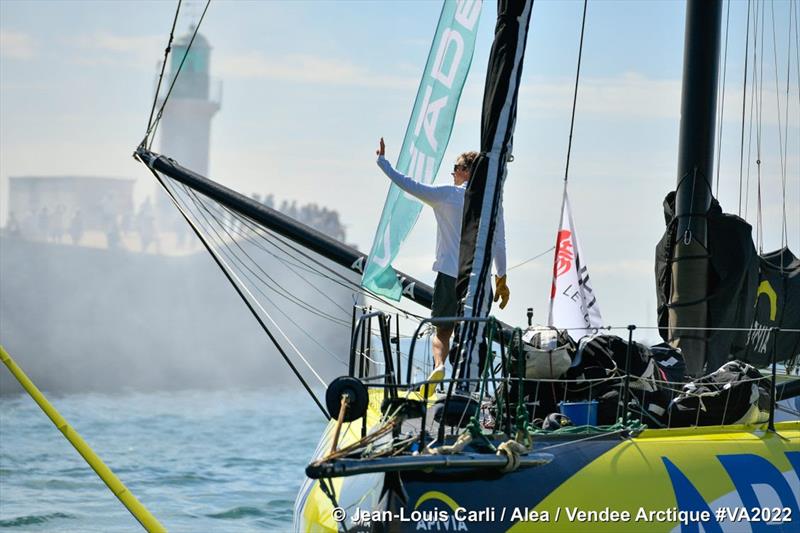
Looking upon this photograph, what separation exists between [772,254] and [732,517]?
4.70 m

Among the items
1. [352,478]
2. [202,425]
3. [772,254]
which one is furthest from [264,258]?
[352,478]

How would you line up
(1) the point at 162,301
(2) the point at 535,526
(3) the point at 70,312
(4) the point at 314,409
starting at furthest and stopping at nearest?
(1) the point at 162,301
(3) the point at 70,312
(4) the point at 314,409
(2) the point at 535,526

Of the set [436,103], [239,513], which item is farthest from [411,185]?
[239,513]

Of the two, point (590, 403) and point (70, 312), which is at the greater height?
point (590, 403)

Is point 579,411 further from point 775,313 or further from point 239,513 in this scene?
point 239,513

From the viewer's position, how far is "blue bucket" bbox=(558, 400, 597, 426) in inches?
276

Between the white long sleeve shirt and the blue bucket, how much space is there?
1.06 metres

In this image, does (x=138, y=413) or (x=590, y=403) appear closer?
(x=590, y=403)

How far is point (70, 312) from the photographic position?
4966 cm

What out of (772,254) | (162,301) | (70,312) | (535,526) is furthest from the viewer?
(162,301)

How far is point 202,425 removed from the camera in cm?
2847

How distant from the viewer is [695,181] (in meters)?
9.50

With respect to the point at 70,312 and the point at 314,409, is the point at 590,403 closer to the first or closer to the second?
the point at 314,409

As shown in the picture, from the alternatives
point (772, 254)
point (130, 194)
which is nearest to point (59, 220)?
point (130, 194)
